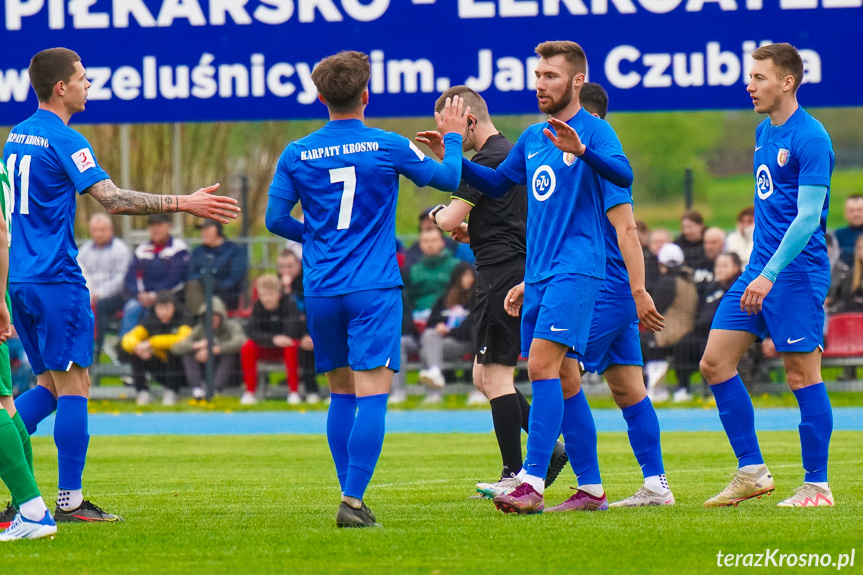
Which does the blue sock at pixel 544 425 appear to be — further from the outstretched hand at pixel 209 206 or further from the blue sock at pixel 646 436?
the outstretched hand at pixel 209 206

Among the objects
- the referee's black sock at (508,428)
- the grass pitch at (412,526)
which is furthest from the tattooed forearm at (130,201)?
the referee's black sock at (508,428)

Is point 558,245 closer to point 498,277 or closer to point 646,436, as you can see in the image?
point 646,436

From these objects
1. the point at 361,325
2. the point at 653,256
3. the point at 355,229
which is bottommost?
the point at 361,325

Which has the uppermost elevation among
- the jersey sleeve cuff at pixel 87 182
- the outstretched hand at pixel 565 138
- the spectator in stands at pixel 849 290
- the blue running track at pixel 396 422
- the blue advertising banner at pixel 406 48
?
the blue advertising banner at pixel 406 48

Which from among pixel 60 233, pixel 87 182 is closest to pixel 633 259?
pixel 87 182

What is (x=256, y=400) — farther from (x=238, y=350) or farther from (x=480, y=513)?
(x=480, y=513)

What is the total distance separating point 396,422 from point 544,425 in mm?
7808

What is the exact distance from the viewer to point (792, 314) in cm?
636

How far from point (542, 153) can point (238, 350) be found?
9713mm

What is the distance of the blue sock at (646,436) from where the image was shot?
6570mm

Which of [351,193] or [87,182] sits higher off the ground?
[87,182]

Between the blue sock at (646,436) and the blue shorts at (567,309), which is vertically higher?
the blue shorts at (567,309)

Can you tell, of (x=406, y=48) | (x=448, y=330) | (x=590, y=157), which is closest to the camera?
(x=590, y=157)

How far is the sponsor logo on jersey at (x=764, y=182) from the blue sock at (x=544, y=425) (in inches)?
59.3
